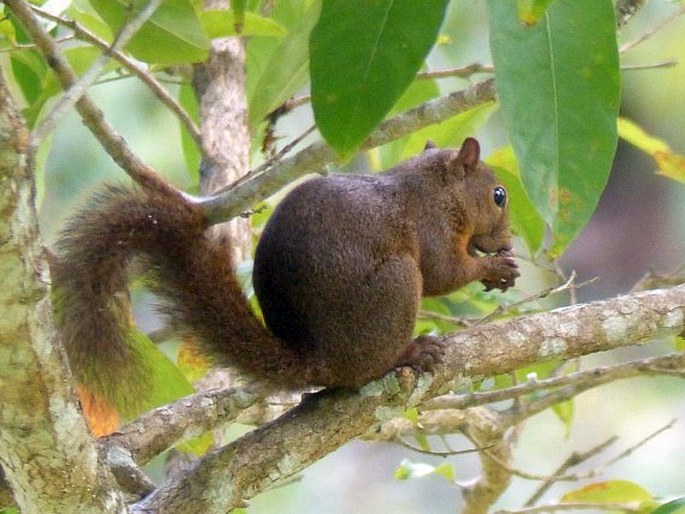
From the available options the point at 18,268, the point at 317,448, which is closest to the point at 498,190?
the point at 317,448

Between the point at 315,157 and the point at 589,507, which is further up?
the point at 315,157

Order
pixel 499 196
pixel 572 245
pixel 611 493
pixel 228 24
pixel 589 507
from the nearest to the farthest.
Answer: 1. pixel 228 24
2. pixel 589 507
3. pixel 611 493
4. pixel 499 196
5. pixel 572 245

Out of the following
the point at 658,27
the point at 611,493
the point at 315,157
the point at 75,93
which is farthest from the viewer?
the point at 611,493

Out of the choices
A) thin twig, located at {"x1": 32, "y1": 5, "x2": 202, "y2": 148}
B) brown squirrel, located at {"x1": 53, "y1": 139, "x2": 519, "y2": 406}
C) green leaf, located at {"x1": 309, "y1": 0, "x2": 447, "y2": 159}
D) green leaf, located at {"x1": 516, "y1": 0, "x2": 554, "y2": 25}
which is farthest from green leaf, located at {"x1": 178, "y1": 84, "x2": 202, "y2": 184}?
green leaf, located at {"x1": 516, "y1": 0, "x2": 554, "y2": 25}

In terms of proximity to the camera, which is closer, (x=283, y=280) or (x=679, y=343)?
(x=283, y=280)

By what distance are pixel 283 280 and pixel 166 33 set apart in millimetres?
429

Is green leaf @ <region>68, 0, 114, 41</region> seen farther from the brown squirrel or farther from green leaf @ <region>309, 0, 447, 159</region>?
green leaf @ <region>309, 0, 447, 159</region>

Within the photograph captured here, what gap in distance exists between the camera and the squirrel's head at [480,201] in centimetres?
219

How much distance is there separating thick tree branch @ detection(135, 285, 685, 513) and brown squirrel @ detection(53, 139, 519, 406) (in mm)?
48

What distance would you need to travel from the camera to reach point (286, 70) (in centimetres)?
169

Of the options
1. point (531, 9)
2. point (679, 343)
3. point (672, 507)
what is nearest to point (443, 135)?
point (679, 343)

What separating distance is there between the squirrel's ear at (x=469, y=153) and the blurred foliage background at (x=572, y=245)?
3.11ft

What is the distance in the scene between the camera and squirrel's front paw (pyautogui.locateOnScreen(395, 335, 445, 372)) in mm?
1716

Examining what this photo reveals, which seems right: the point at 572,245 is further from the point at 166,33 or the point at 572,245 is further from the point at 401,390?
the point at 166,33
